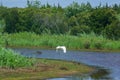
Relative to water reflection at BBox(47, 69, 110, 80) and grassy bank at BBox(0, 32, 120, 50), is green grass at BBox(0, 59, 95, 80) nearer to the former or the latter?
water reflection at BBox(47, 69, 110, 80)

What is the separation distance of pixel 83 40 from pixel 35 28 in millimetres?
20519

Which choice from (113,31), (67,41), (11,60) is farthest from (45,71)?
(113,31)

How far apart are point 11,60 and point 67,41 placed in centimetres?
3123

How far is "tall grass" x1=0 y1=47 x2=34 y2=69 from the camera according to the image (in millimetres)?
32469

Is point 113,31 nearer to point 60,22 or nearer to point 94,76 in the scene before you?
point 60,22

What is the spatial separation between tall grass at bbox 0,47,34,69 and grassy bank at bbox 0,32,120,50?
23.6m

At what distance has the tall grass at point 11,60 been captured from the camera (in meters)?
32.5

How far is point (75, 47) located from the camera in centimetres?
6181

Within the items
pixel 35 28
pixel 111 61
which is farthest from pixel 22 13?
pixel 111 61

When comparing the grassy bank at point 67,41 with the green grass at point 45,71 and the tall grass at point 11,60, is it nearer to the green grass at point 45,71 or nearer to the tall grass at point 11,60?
the green grass at point 45,71

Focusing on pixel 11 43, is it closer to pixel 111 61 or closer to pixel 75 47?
pixel 75 47

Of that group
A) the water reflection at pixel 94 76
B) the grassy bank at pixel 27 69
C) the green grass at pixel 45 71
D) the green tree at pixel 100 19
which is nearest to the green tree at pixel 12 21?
the green tree at pixel 100 19

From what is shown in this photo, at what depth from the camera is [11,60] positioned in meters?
32.7

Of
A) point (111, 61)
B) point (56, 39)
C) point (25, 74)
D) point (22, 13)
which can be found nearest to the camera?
point (25, 74)
